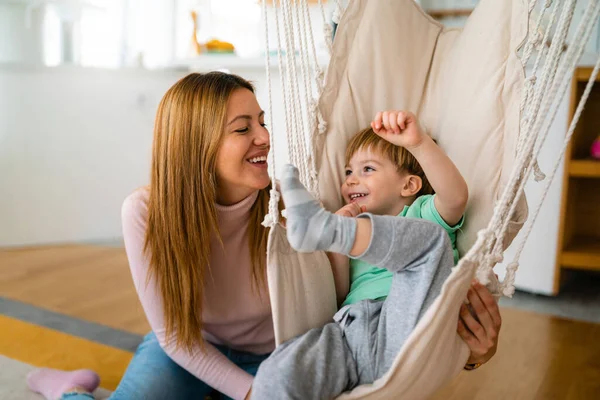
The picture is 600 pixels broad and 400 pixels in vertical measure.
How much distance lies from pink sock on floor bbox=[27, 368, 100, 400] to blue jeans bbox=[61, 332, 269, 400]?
21 centimetres

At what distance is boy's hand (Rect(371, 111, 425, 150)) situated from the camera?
913 millimetres

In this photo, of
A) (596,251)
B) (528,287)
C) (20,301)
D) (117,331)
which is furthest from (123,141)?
(596,251)

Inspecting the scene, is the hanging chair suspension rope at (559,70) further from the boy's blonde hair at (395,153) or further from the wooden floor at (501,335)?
the wooden floor at (501,335)

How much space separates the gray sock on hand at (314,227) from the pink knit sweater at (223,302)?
440mm

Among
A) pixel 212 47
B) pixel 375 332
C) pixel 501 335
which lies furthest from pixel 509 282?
pixel 212 47

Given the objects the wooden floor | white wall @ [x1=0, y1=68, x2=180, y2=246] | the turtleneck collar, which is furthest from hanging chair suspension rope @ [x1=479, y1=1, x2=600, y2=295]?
white wall @ [x1=0, y1=68, x2=180, y2=246]

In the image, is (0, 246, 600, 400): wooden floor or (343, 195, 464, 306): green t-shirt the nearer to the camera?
(343, 195, 464, 306): green t-shirt

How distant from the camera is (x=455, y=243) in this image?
3.43 ft

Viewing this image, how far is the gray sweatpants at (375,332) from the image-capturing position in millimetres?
739

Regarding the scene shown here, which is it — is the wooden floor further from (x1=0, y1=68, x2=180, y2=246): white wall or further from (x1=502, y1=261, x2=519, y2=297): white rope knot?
(x1=502, y1=261, x2=519, y2=297): white rope knot

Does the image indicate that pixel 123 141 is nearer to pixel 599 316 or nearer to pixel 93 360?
pixel 93 360

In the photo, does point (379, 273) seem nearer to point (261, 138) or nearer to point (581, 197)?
point (261, 138)

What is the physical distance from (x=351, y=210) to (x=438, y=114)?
12.2 inches

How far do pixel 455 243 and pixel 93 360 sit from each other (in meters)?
1.09
